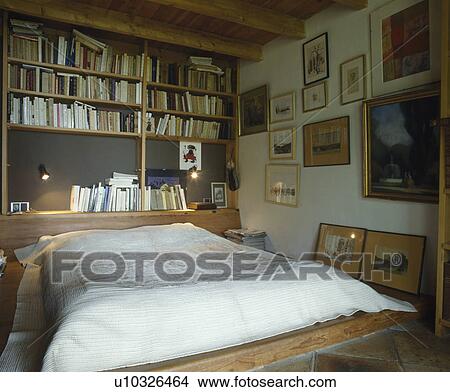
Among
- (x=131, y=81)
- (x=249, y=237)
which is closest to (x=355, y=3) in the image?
(x=131, y=81)

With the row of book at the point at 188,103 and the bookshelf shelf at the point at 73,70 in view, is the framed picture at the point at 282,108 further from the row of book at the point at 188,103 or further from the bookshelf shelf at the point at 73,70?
the bookshelf shelf at the point at 73,70

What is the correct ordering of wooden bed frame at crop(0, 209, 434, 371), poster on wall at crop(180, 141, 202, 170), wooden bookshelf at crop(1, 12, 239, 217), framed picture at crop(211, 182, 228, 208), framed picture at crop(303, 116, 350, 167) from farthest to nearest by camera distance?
framed picture at crop(211, 182, 228, 208)
poster on wall at crop(180, 141, 202, 170)
wooden bookshelf at crop(1, 12, 239, 217)
framed picture at crop(303, 116, 350, 167)
wooden bed frame at crop(0, 209, 434, 371)

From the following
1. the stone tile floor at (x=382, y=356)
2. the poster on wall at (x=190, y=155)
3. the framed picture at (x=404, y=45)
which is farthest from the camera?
the poster on wall at (x=190, y=155)

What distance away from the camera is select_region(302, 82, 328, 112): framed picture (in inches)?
114

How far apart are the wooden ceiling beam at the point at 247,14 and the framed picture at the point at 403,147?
1059mm

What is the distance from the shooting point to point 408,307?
6.70 ft

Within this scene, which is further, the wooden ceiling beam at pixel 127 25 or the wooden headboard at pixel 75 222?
the wooden headboard at pixel 75 222

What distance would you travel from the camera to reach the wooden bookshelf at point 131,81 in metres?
2.86

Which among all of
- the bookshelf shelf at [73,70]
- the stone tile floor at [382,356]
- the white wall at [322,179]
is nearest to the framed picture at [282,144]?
the white wall at [322,179]

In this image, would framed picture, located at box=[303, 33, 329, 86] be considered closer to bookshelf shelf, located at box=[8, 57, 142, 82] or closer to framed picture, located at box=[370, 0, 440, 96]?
framed picture, located at box=[370, 0, 440, 96]

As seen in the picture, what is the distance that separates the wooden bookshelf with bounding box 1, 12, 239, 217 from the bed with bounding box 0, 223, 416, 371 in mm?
1419

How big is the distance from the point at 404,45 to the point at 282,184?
151cm

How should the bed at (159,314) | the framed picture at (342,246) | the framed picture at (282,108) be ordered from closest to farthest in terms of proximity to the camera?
the bed at (159,314), the framed picture at (342,246), the framed picture at (282,108)

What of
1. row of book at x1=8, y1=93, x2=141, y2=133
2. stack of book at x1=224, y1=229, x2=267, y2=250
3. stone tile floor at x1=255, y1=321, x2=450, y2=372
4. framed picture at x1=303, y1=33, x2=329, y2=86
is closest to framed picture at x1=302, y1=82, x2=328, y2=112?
framed picture at x1=303, y1=33, x2=329, y2=86
